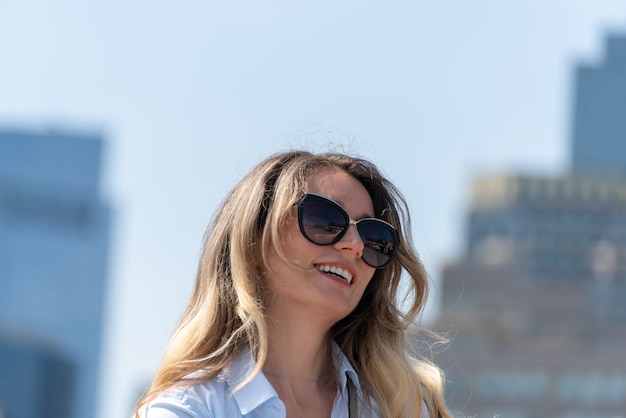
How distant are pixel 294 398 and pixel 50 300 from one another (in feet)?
492

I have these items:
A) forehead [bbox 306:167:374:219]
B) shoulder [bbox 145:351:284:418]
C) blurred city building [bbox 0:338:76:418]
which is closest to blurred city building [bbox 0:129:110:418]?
blurred city building [bbox 0:338:76:418]

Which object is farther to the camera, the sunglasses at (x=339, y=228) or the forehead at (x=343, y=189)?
the forehead at (x=343, y=189)

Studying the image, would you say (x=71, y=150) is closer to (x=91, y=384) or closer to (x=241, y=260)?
(x=91, y=384)

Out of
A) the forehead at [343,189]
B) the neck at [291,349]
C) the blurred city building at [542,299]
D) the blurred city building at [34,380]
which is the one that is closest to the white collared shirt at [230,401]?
the neck at [291,349]

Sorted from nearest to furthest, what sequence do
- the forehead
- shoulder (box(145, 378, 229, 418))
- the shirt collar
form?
shoulder (box(145, 378, 229, 418)), the shirt collar, the forehead

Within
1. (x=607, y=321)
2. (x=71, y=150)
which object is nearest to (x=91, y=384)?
(x=71, y=150)

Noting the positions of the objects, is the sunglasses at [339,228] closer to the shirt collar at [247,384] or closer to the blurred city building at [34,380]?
the shirt collar at [247,384]

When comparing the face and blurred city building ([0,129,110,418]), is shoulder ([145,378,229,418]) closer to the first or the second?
the face

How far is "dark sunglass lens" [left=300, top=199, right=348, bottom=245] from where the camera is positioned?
143 inches

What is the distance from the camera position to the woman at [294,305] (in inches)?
139

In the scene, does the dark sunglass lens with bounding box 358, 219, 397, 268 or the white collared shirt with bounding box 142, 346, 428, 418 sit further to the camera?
the dark sunglass lens with bounding box 358, 219, 397, 268

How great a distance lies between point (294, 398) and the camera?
3627 mm

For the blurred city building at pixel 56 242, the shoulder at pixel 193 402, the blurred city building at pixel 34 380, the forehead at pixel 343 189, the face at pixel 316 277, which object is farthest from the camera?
the blurred city building at pixel 56 242

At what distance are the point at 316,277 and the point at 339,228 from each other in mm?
135
